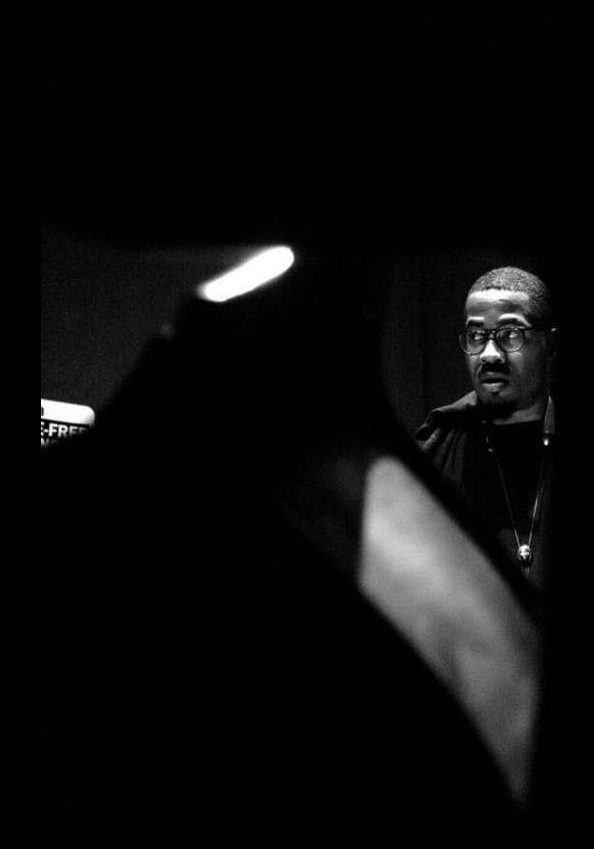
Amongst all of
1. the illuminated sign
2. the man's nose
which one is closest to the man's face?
the man's nose

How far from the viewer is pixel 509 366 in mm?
1360

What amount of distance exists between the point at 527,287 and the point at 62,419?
75cm

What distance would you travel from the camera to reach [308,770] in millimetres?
889

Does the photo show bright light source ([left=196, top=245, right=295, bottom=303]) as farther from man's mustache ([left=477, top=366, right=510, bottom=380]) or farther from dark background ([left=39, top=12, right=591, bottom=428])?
man's mustache ([left=477, top=366, right=510, bottom=380])

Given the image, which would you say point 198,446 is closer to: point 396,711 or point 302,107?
point 396,711

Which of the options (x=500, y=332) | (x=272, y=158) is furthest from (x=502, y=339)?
(x=272, y=158)

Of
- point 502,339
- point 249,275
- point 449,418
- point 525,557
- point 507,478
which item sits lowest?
point 525,557

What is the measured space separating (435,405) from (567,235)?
100 centimetres

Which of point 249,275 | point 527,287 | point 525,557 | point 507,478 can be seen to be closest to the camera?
point 525,557

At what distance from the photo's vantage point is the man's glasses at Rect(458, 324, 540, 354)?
138 cm

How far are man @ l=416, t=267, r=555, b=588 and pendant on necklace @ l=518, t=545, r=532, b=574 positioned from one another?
0.03 m

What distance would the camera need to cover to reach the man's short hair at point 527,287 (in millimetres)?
1415

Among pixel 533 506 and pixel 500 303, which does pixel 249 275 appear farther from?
pixel 533 506

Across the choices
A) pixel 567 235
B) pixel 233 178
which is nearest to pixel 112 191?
pixel 233 178
